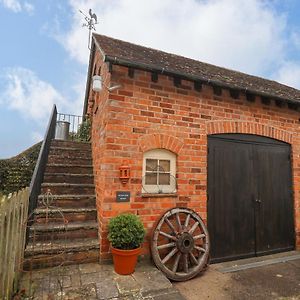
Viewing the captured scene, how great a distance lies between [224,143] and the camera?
4.79m

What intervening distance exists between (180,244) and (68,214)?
213cm

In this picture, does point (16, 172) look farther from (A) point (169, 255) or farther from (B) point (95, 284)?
(A) point (169, 255)

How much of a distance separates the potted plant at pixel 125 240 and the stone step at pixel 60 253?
48 cm

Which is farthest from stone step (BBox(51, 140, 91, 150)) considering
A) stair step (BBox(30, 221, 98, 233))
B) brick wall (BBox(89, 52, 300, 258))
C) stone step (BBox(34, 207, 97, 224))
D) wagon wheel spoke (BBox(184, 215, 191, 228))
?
wagon wheel spoke (BBox(184, 215, 191, 228))

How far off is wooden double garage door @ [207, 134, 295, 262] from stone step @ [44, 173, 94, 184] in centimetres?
281

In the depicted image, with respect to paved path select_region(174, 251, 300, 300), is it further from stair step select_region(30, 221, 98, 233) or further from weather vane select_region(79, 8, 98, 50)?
weather vane select_region(79, 8, 98, 50)

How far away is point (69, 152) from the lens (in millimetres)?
6531

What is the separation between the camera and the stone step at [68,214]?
427 centimetres

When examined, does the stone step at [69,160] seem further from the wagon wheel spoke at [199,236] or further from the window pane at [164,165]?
the wagon wheel spoke at [199,236]

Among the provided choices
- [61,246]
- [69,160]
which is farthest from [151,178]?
[69,160]

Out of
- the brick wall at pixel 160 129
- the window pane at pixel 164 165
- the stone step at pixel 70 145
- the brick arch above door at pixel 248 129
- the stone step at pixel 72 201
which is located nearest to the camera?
the brick wall at pixel 160 129

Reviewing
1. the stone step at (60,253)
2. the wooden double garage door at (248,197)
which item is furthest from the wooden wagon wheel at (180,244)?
the stone step at (60,253)

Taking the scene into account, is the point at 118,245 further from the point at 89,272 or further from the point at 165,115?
the point at 165,115

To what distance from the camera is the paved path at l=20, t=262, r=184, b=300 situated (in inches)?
110
